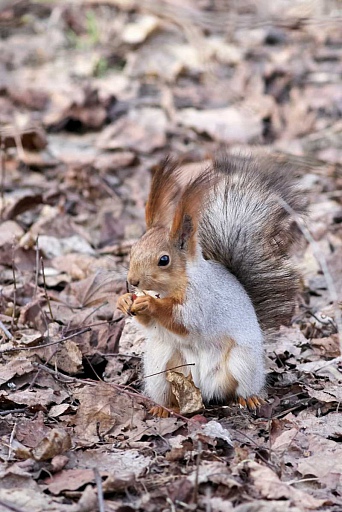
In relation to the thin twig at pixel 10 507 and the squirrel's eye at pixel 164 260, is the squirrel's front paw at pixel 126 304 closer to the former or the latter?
the squirrel's eye at pixel 164 260

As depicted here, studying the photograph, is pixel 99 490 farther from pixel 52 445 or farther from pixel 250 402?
pixel 250 402

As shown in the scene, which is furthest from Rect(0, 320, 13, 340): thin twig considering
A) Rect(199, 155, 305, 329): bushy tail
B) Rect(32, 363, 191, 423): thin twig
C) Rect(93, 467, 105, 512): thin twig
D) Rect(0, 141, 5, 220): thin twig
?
Rect(0, 141, 5, 220): thin twig

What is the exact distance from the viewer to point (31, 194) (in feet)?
15.6

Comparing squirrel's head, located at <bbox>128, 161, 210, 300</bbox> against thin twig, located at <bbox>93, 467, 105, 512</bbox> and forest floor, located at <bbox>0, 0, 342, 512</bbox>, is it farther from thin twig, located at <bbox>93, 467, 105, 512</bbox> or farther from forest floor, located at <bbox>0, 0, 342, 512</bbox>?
thin twig, located at <bbox>93, 467, 105, 512</bbox>

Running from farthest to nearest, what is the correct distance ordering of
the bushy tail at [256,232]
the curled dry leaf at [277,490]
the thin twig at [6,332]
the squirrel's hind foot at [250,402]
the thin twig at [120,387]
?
the thin twig at [6,332] → the bushy tail at [256,232] → the squirrel's hind foot at [250,402] → the thin twig at [120,387] → the curled dry leaf at [277,490]

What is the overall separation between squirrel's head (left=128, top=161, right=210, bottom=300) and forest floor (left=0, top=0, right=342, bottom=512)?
1.28 ft

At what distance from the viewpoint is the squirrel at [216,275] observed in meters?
2.63

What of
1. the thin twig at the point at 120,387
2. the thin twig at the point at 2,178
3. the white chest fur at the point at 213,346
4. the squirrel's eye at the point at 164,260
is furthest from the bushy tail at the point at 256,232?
the thin twig at the point at 2,178

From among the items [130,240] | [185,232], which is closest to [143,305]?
[185,232]

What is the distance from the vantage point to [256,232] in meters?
3.02

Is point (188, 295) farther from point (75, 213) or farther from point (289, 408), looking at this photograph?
point (75, 213)

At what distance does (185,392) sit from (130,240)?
5.95ft

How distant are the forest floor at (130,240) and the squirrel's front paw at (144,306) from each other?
0.31 m

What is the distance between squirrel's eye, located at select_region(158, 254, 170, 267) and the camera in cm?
259
